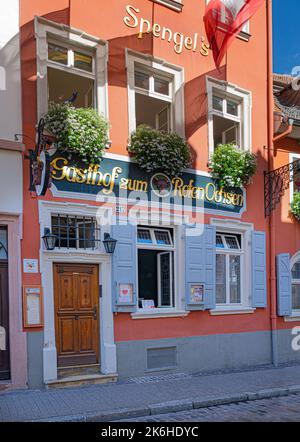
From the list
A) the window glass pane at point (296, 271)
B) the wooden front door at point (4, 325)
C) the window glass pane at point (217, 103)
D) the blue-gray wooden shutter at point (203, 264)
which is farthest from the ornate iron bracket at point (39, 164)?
the window glass pane at point (296, 271)

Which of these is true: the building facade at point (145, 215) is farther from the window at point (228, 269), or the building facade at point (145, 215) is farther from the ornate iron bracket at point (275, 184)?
the ornate iron bracket at point (275, 184)

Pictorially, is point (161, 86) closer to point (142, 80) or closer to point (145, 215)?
point (142, 80)

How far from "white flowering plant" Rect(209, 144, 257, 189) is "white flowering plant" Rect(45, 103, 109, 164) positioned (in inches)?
114

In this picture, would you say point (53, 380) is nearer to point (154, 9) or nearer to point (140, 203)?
point (140, 203)

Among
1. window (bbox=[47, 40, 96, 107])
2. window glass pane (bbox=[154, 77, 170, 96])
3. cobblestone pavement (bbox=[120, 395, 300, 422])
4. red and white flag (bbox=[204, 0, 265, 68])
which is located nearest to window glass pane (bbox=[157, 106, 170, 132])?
window glass pane (bbox=[154, 77, 170, 96])

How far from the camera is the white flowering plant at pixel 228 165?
411 inches

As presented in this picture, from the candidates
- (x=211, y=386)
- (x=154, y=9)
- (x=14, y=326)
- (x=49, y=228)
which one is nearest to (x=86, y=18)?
(x=154, y=9)

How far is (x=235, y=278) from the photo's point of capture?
428 inches

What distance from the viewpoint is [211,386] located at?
834 centimetres

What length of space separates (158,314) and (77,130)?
4007mm

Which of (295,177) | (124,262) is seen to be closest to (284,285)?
(295,177)

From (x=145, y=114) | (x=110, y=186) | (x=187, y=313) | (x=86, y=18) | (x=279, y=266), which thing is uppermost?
(x=86, y=18)

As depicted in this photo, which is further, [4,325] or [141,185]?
[141,185]
